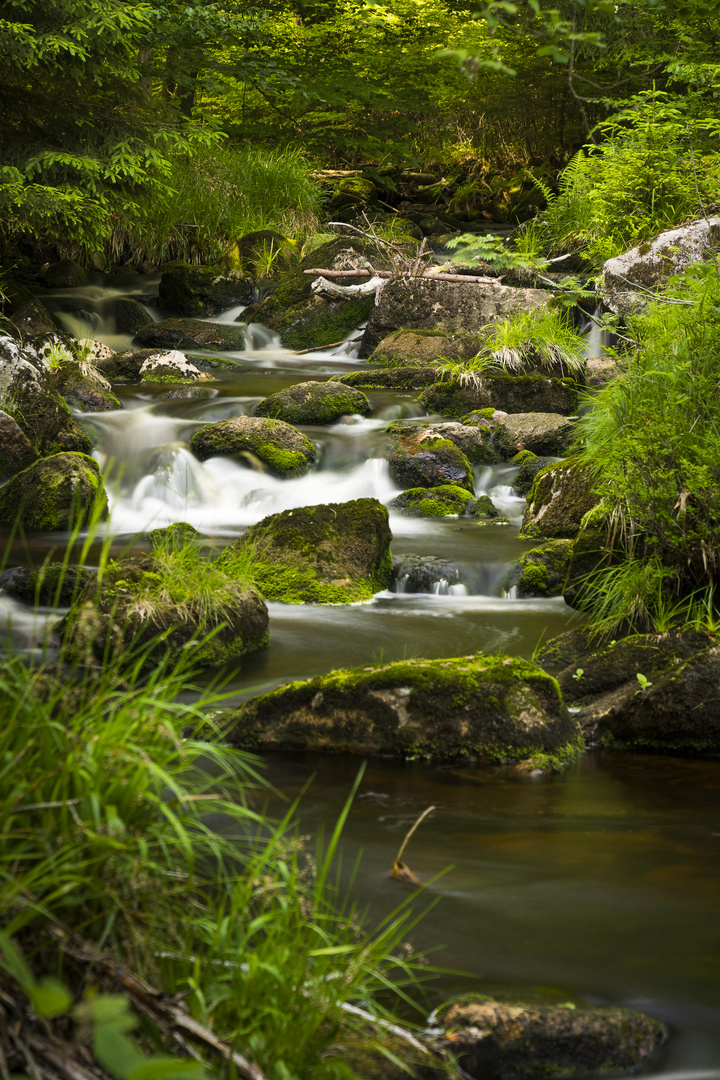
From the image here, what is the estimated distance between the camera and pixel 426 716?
4621 mm

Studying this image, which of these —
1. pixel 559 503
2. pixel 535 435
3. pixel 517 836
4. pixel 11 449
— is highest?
pixel 535 435

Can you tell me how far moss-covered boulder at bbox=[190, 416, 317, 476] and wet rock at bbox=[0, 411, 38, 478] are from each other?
5.86 feet

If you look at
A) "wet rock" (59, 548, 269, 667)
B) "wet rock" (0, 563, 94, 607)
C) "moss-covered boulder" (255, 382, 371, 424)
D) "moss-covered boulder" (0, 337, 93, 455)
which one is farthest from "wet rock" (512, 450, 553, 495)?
"wet rock" (0, 563, 94, 607)

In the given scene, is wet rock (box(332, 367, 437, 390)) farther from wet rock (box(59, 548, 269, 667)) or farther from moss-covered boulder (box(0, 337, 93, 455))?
wet rock (box(59, 548, 269, 667))

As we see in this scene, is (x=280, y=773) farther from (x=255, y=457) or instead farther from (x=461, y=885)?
(x=255, y=457)

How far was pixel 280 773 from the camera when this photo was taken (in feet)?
14.2

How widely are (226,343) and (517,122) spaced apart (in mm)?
13076

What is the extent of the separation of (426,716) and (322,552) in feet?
9.43

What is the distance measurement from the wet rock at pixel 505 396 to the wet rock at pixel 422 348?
1.52 meters

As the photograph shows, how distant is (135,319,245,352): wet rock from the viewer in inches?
615

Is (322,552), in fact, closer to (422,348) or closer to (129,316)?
(422,348)

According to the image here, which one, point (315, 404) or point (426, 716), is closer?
point (426, 716)

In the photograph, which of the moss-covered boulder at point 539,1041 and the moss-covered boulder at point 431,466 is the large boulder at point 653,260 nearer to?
the moss-covered boulder at point 431,466

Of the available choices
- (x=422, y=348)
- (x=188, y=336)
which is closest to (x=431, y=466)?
(x=422, y=348)
